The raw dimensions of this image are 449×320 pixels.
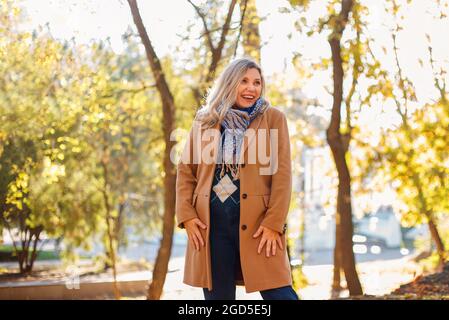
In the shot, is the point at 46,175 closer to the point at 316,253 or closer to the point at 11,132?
the point at 11,132

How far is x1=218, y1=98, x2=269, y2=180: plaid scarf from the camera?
3.15 m

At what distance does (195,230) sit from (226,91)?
0.68m

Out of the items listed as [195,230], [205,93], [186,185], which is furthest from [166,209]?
[195,230]

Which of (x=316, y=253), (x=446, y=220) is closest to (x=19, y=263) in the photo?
(x=446, y=220)

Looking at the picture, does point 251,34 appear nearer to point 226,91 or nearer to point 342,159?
point 342,159

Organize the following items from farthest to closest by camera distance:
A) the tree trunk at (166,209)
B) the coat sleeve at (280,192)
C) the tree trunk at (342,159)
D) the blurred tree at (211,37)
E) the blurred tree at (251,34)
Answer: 1. the blurred tree at (251,34)
2. the tree trunk at (166,209)
3. the blurred tree at (211,37)
4. the tree trunk at (342,159)
5. the coat sleeve at (280,192)

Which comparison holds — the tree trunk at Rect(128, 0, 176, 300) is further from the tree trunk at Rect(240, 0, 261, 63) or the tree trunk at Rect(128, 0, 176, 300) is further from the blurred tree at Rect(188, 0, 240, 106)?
the tree trunk at Rect(240, 0, 261, 63)

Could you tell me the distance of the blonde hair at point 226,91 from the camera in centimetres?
323

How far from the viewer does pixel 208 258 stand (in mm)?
3133

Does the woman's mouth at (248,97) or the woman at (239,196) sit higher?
the woman's mouth at (248,97)

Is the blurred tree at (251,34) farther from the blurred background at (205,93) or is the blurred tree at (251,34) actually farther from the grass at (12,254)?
the grass at (12,254)

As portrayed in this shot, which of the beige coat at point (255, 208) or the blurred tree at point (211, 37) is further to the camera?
the blurred tree at point (211, 37)

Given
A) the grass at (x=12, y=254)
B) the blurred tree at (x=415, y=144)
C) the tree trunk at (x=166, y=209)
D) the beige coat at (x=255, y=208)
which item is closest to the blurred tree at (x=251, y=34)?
the tree trunk at (x=166, y=209)
